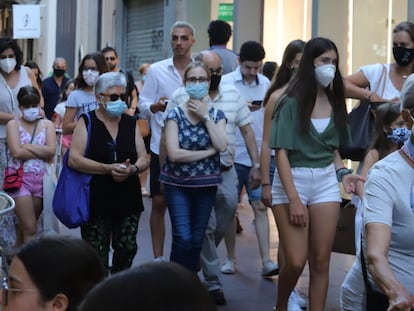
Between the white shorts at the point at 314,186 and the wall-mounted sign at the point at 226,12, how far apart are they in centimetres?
1257

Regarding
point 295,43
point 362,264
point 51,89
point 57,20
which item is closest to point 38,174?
point 295,43

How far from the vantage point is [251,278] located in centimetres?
874

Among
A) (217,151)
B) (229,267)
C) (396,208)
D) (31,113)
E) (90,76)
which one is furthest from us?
(90,76)

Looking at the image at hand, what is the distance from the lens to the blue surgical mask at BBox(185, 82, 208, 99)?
726 centimetres

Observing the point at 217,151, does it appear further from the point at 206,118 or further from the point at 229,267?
the point at 229,267

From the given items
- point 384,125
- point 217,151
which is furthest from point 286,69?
point 384,125

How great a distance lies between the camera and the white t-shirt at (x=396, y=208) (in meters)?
3.94

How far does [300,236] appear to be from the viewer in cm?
625

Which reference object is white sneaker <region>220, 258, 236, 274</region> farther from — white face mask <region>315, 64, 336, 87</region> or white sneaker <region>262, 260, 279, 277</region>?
white face mask <region>315, 64, 336, 87</region>

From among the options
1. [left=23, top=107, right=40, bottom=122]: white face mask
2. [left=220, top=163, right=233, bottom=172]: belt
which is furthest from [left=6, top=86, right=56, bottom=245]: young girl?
[left=220, top=163, right=233, bottom=172]: belt

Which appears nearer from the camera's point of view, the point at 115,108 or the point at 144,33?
the point at 115,108

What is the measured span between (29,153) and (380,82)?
307cm

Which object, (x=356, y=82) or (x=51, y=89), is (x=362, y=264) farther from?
(x=51, y=89)

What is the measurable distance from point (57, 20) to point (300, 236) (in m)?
29.7
